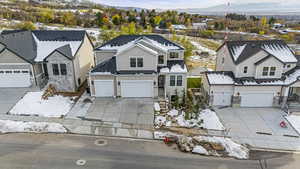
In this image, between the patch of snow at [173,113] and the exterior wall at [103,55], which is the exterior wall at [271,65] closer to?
the patch of snow at [173,113]

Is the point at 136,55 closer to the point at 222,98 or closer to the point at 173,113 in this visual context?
the point at 173,113

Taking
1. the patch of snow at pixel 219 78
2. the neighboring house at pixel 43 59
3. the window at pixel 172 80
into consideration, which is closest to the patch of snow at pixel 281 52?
the patch of snow at pixel 219 78

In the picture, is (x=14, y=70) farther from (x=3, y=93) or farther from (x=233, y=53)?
(x=233, y=53)

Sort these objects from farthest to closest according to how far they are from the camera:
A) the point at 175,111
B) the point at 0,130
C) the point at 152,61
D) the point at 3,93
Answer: the point at 3,93 < the point at 152,61 < the point at 175,111 < the point at 0,130

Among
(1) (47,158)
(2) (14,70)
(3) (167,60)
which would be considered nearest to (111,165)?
(1) (47,158)

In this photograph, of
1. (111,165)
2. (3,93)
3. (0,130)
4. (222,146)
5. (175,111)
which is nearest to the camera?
(111,165)

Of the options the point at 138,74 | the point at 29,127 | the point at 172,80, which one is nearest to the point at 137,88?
the point at 138,74

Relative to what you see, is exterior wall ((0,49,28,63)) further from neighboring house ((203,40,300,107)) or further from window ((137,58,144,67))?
neighboring house ((203,40,300,107))
